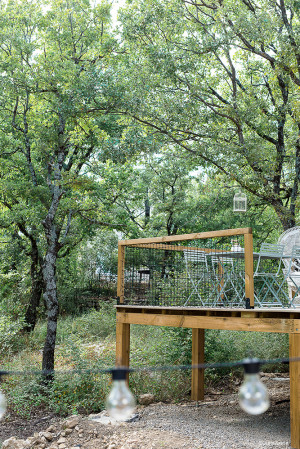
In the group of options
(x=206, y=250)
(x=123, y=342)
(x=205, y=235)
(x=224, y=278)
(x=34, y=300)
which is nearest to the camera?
(x=205, y=235)

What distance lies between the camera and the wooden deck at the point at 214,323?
491cm

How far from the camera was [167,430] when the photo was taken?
5.62 metres

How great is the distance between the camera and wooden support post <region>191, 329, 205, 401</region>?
24.3 feet

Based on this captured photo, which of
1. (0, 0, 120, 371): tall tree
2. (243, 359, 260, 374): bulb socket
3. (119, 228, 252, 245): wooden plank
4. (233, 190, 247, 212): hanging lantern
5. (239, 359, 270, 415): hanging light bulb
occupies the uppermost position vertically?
(0, 0, 120, 371): tall tree

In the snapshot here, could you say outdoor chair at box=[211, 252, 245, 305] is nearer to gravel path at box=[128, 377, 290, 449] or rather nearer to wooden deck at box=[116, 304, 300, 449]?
wooden deck at box=[116, 304, 300, 449]

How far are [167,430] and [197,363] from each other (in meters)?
1.97

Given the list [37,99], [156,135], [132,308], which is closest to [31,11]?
[37,99]

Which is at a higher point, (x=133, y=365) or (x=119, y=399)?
(x=119, y=399)

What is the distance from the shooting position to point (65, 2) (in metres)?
10.1

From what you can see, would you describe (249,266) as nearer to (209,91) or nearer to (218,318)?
(218,318)

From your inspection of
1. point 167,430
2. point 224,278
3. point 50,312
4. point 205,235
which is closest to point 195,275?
point 224,278

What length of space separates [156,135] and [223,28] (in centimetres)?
253

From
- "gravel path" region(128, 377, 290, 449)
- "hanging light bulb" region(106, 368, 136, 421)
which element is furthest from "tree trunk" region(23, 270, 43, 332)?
"hanging light bulb" region(106, 368, 136, 421)

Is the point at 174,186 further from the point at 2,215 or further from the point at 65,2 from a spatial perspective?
the point at 65,2
